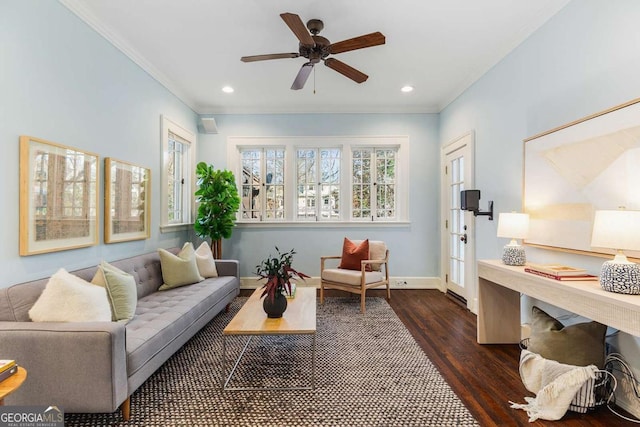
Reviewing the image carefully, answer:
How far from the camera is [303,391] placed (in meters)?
2.11

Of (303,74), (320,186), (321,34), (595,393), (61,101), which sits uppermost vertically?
(321,34)

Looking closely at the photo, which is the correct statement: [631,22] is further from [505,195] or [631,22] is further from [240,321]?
[240,321]

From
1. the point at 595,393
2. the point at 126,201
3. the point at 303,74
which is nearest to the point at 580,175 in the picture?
the point at 595,393

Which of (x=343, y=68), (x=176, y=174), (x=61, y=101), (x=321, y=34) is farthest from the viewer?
(x=176, y=174)

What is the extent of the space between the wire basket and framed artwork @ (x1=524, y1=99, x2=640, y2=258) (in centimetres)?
77

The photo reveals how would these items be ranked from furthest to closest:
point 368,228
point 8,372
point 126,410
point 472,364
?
point 368,228 < point 472,364 < point 126,410 < point 8,372

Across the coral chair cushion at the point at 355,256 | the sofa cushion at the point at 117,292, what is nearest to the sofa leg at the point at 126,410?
the sofa cushion at the point at 117,292

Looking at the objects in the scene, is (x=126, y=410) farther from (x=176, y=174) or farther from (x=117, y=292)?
(x=176, y=174)

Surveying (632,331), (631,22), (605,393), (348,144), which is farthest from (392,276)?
(631,22)

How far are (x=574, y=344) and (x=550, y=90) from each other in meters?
1.91

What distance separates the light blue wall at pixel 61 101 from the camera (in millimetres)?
1948

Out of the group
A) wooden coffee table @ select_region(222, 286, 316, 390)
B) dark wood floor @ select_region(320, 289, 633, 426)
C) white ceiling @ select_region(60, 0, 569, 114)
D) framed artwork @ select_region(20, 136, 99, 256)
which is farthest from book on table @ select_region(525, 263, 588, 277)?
framed artwork @ select_region(20, 136, 99, 256)

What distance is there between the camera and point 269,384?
2.19 metres

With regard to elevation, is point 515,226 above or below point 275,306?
above
